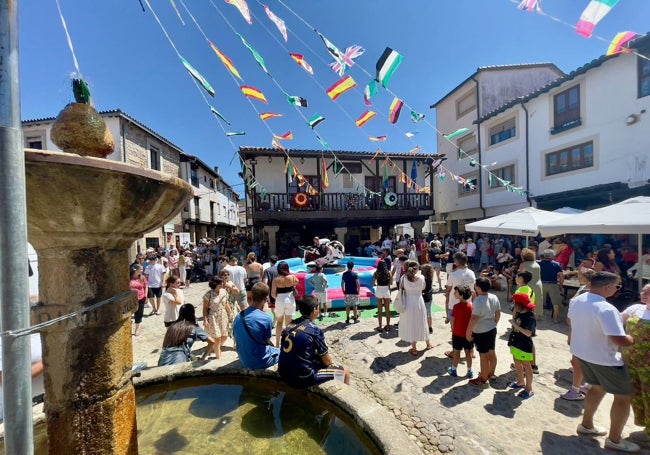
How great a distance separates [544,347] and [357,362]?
331cm

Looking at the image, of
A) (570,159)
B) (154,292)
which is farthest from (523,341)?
(570,159)

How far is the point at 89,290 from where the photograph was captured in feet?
6.10

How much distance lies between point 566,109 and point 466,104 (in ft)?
24.7

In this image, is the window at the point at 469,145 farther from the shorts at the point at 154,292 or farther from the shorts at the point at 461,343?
the shorts at the point at 154,292

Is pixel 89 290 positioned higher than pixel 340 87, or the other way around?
pixel 340 87

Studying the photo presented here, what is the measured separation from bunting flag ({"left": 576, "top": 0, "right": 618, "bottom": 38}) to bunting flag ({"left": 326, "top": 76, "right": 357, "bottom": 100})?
3917mm

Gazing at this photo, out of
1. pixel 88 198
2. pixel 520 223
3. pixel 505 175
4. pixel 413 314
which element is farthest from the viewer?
pixel 505 175

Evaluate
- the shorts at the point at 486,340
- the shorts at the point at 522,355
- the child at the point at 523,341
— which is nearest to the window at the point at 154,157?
the shorts at the point at 486,340

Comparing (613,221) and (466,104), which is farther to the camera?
(466,104)

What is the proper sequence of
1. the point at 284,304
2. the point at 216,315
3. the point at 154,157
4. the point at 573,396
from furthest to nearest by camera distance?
the point at 154,157, the point at 284,304, the point at 216,315, the point at 573,396

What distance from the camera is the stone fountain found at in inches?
63.9

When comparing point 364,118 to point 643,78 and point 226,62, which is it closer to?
point 226,62

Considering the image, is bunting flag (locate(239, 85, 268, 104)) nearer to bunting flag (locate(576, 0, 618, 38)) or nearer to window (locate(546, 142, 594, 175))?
bunting flag (locate(576, 0, 618, 38))

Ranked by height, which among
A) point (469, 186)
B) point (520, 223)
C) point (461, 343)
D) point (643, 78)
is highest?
point (643, 78)
